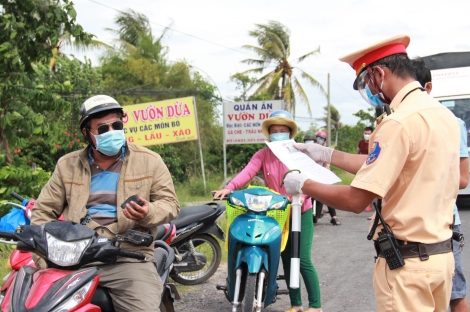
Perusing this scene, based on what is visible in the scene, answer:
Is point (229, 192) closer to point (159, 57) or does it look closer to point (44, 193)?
point (44, 193)

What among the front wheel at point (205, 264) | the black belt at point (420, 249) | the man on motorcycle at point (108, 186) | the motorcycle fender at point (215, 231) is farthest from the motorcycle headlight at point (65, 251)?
the motorcycle fender at point (215, 231)

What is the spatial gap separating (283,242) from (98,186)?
1.87m

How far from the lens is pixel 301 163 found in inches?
115

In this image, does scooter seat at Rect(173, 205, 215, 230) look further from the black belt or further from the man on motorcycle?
the black belt

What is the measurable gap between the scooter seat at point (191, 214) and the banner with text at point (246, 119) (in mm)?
7767

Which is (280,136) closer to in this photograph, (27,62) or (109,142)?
(109,142)

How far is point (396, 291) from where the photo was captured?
233 cm

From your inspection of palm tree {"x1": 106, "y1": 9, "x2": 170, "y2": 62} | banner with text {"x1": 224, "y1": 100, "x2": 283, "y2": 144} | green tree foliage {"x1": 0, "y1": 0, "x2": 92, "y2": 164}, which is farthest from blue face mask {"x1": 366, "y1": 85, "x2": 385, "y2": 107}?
palm tree {"x1": 106, "y1": 9, "x2": 170, "y2": 62}

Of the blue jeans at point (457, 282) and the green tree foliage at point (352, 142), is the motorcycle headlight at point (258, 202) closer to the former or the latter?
the blue jeans at point (457, 282)

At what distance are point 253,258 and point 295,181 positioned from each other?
6.19 ft

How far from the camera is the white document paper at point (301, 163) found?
2.80 m

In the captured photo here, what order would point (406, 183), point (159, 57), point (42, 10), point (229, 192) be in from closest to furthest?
1. point (406, 183)
2. point (229, 192)
3. point (42, 10)
4. point (159, 57)

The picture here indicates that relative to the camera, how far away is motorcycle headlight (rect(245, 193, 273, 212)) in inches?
178

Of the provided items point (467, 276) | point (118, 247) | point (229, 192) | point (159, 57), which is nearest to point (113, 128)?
point (118, 247)
